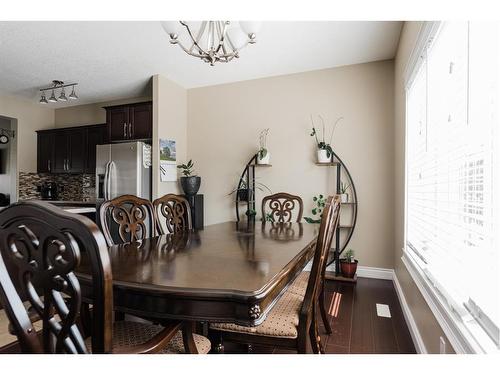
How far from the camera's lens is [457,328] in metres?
1.12

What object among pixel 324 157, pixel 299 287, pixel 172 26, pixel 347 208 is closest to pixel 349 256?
pixel 347 208

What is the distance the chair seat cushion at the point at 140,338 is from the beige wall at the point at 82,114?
15.6 ft

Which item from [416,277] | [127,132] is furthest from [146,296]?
[127,132]

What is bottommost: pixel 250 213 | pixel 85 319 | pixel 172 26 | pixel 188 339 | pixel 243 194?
pixel 85 319

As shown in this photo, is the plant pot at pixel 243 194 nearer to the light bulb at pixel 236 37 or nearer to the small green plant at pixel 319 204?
the small green plant at pixel 319 204

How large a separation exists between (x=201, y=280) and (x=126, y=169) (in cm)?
346

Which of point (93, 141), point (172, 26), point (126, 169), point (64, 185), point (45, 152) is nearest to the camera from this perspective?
point (172, 26)

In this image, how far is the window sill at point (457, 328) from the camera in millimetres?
937

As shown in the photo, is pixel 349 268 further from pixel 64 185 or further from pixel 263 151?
pixel 64 185

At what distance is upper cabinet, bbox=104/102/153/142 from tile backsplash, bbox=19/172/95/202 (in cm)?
143

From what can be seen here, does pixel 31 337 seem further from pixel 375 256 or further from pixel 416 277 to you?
pixel 375 256

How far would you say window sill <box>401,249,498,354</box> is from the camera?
937mm

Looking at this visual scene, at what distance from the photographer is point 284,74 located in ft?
13.3

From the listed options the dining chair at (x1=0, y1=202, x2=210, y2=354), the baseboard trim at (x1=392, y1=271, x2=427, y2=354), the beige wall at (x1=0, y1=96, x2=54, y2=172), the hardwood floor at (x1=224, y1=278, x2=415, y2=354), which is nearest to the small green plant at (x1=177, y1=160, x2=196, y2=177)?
the hardwood floor at (x1=224, y1=278, x2=415, y2=354)
